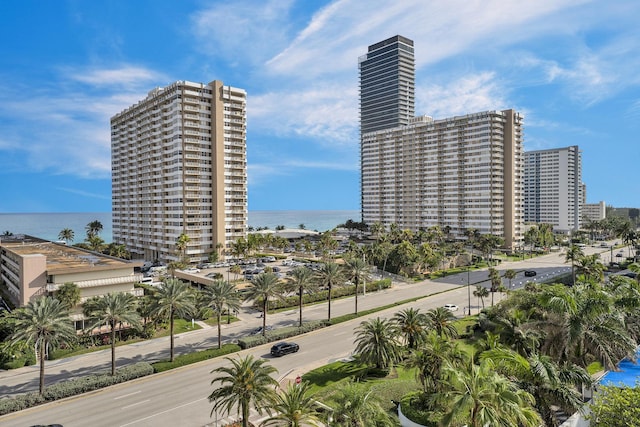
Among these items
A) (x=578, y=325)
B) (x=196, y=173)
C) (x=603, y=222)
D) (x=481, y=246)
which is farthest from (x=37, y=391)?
(x=603, y=222)

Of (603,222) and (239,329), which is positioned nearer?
(239,329)

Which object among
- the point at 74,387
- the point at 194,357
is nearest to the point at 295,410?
the point at 74,387

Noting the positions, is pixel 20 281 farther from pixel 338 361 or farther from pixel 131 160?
pixel 131 160

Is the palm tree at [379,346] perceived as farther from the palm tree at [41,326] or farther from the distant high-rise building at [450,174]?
the distant high-rise building at [450,174]

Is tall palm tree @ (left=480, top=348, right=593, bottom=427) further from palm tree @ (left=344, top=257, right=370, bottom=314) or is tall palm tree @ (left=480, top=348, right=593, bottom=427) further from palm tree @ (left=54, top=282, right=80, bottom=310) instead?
palm tree @ (left=54, top=282, right=80, bottom=310)

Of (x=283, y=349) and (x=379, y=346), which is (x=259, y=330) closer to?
(x=283, y=349)

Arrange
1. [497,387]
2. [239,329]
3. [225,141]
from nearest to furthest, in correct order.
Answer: [497,387], [239,329], [225,141]
